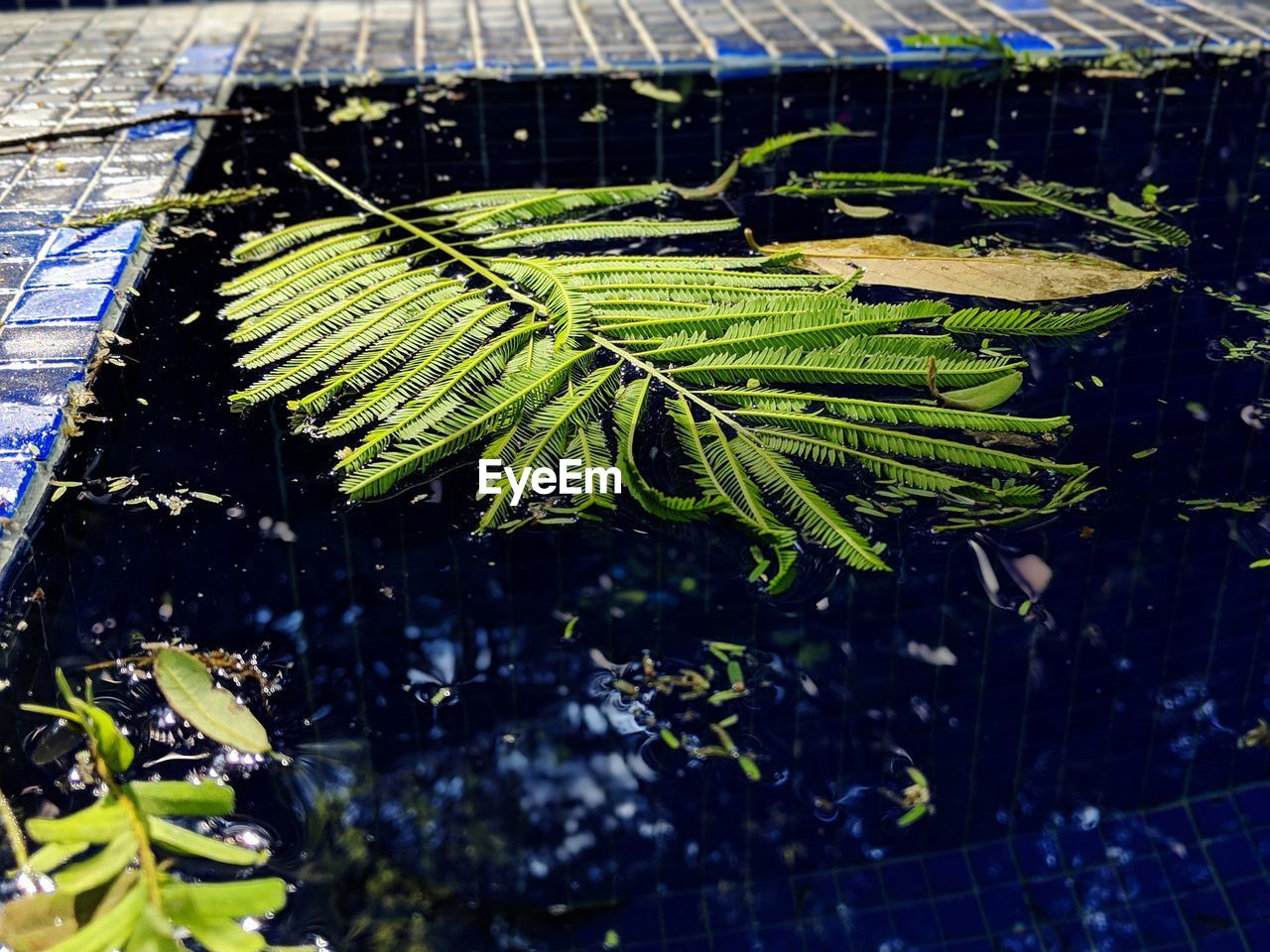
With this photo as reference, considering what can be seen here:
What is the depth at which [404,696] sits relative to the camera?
5.26ft

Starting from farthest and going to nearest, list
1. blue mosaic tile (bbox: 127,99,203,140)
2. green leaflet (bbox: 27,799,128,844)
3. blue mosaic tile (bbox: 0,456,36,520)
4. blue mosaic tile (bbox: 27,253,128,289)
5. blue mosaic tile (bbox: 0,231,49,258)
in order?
blue mosaic tile (bbox: 127,99,203,140) < blue mosaic tile (bbox: 0,231,49,258) < blue mosaic tile (bbox: 27,253,128,289) < blue mosaic tile (bbox: 0,456,36,520) < green leaflet (bbox: 27,799,128,844)

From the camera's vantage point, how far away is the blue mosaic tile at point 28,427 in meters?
1.99

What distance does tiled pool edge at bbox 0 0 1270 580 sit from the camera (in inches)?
118

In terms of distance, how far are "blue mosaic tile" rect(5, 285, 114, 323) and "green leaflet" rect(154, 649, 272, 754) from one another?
1.04 metres

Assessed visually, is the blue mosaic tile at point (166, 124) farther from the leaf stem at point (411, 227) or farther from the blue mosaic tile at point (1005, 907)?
the blue mosaic tile at point (1005, 907)

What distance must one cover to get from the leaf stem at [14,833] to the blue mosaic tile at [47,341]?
1047 millimetres

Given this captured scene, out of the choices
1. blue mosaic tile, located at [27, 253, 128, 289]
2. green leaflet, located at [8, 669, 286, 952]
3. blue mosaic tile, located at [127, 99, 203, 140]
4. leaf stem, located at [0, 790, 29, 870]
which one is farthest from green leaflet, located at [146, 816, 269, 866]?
blue mosaic tile, located at [127, 99, 203, 140]

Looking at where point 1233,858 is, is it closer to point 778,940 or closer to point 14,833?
point 778,940

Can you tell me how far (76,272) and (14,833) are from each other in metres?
1.48

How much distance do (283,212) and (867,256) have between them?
52.1 inches

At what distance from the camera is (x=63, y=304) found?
Answer: 2424 millimetres

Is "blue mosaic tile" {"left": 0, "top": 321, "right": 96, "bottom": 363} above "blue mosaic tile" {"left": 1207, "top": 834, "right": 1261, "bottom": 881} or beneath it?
above

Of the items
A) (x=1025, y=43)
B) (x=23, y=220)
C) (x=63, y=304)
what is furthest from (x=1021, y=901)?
(x=1025, y=43)

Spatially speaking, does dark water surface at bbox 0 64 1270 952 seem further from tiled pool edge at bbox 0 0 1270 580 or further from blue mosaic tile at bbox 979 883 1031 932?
tiled pool edge at bbox 0 0 1270 580
